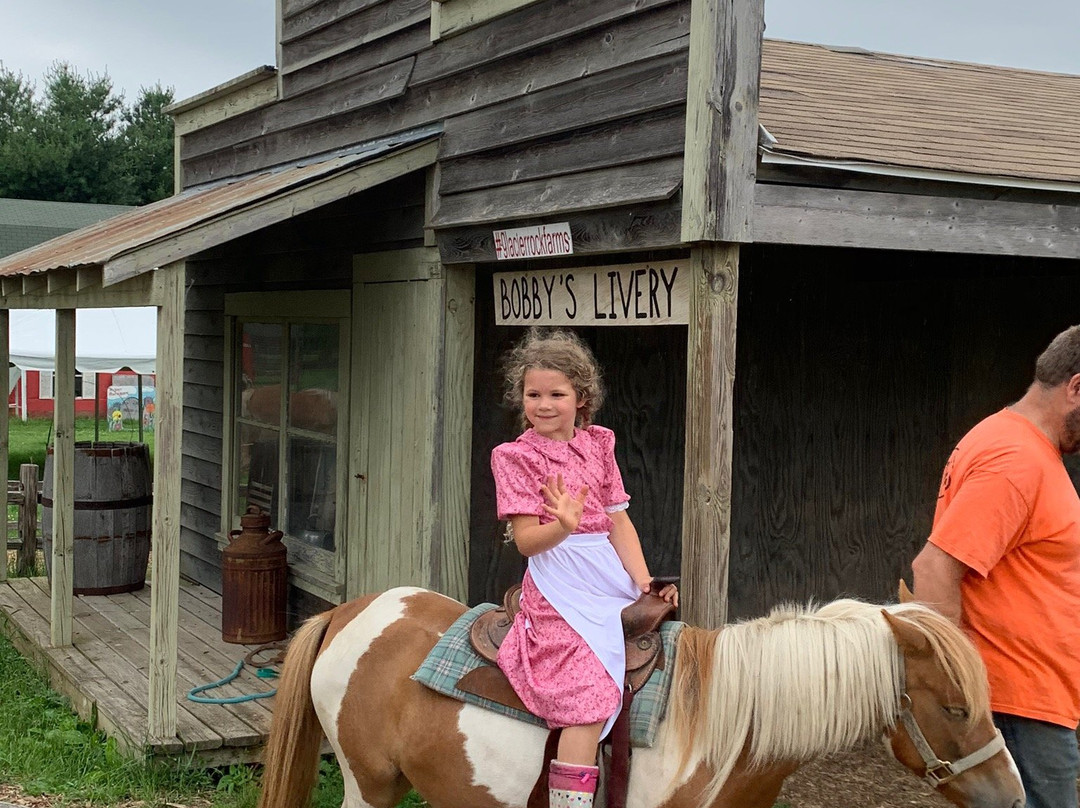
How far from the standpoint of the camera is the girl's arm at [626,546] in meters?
3.56

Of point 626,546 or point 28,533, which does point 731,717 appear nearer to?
point 626,546

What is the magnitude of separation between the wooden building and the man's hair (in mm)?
1089

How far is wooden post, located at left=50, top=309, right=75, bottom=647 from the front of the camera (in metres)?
6.73

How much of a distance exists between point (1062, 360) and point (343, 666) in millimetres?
2296

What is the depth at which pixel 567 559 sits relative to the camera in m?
3.33

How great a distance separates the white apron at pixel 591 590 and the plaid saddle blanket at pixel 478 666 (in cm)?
8

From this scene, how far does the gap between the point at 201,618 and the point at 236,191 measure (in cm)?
282

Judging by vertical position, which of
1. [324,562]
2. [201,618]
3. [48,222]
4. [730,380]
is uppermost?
[48,222]

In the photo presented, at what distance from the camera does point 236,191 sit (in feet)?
21.2

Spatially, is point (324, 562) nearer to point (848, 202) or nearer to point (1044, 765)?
point (848, 202)

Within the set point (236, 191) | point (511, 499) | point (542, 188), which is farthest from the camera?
point (236, 191)

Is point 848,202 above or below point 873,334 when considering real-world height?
above

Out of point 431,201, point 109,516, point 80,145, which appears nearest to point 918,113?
point 431,201

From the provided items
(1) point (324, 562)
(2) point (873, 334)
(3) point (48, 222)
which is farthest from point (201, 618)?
(3) point (48, 222)
